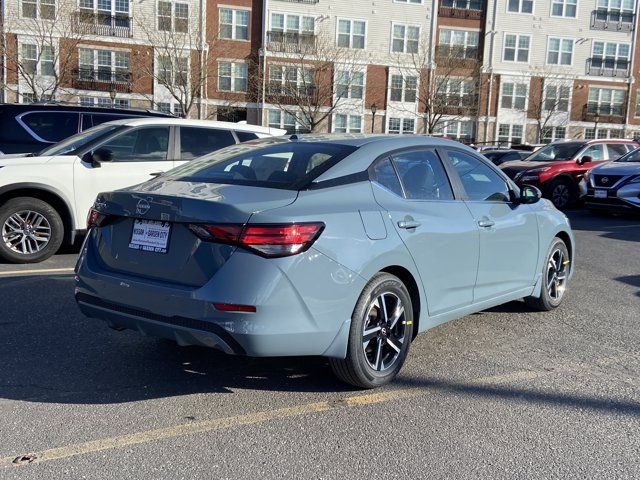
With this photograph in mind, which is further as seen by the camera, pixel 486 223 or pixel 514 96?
pixel 514 96

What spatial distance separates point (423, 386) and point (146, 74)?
35635 mm

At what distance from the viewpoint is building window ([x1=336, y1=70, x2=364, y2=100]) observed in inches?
1508

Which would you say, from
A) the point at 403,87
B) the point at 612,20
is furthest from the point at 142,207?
the point at 612,20

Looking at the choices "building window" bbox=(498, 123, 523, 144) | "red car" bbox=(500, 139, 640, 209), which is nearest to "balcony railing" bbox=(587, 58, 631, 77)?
"building window" bbox=(498, 123, 523, 144)

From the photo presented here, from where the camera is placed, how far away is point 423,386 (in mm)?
4125

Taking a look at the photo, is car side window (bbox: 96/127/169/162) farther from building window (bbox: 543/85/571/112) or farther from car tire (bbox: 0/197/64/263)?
building window (bbox: 543/85/571/112)

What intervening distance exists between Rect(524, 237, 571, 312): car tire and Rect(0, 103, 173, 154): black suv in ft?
22.7

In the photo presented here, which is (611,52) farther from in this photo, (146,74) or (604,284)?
(604,284)

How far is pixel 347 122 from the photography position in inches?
1588

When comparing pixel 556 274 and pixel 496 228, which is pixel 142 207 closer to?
pixel 496 228

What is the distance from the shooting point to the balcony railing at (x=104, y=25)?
33456 millimetres

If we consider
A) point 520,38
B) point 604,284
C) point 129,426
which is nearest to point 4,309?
point 129,426

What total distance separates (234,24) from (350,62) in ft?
24.2

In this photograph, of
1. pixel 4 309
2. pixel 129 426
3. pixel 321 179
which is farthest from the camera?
pixel 4 309
